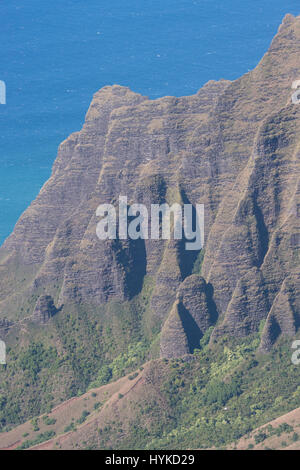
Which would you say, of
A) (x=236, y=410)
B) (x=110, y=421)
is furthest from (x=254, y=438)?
(x=110, y=421)

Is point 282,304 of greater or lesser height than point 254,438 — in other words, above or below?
above

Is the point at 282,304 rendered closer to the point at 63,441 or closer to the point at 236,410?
the point at 236,410
